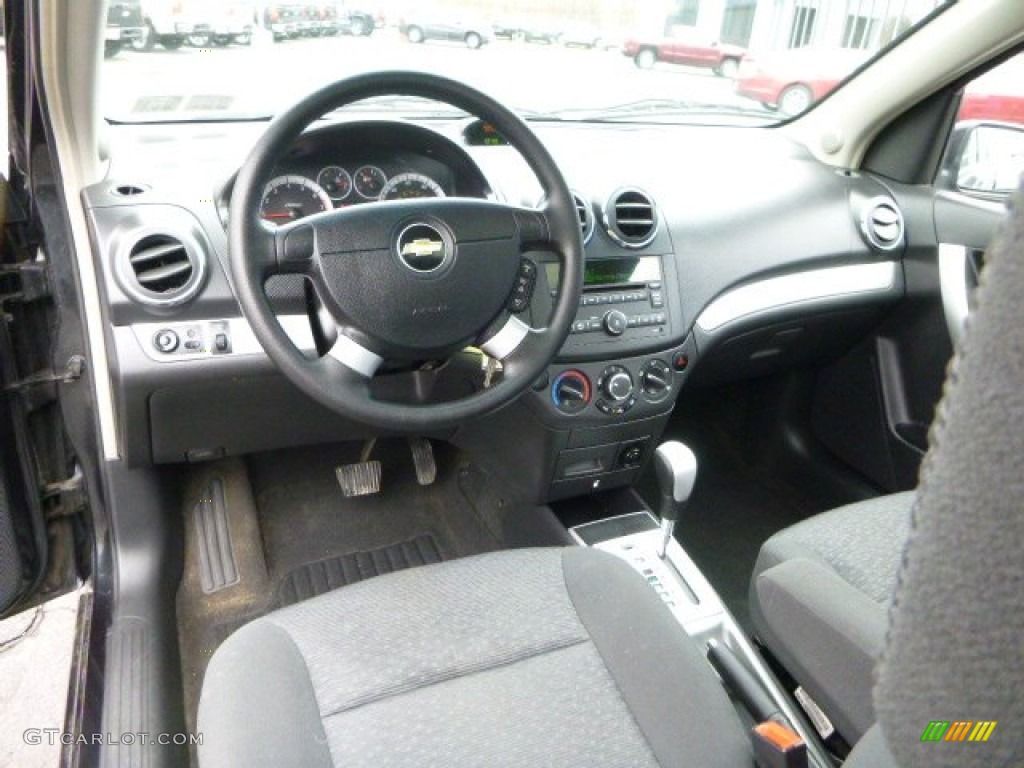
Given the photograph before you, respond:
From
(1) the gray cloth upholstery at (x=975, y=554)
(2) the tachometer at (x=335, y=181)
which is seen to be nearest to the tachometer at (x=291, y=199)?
(2) the tachometer at (x=335, y=181)

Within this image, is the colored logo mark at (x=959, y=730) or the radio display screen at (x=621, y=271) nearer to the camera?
the colored logo mark at (x=959, y=730)

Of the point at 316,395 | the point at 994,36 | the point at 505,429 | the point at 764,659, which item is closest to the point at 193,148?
the point at 316,395

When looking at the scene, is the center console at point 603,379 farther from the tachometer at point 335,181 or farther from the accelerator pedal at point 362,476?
the accelerator pedal at point 362,476

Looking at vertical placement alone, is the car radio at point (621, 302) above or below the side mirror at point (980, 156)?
below

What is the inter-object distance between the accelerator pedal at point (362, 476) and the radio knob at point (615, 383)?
0.78 metres

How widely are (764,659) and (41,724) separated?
57.2 inches

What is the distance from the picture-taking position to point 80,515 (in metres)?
1.75

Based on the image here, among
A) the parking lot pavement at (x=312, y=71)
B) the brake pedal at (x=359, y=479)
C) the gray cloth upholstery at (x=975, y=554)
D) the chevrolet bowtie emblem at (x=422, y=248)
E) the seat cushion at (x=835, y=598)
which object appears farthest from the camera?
the brake pedal at (x=359, y=479)

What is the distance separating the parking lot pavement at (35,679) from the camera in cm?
158

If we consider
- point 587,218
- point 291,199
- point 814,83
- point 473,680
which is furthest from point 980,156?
point 473,680

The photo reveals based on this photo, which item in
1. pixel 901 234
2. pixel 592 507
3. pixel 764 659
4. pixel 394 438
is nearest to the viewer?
pixel 764 659

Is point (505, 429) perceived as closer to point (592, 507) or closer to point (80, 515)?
point (592, 507)

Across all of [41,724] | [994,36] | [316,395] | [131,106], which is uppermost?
[994,36]

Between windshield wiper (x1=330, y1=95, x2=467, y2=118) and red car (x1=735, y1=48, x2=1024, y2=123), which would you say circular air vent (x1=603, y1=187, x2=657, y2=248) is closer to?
windshield wiper (x1=330, y1=95, x2=467, y2=118)
